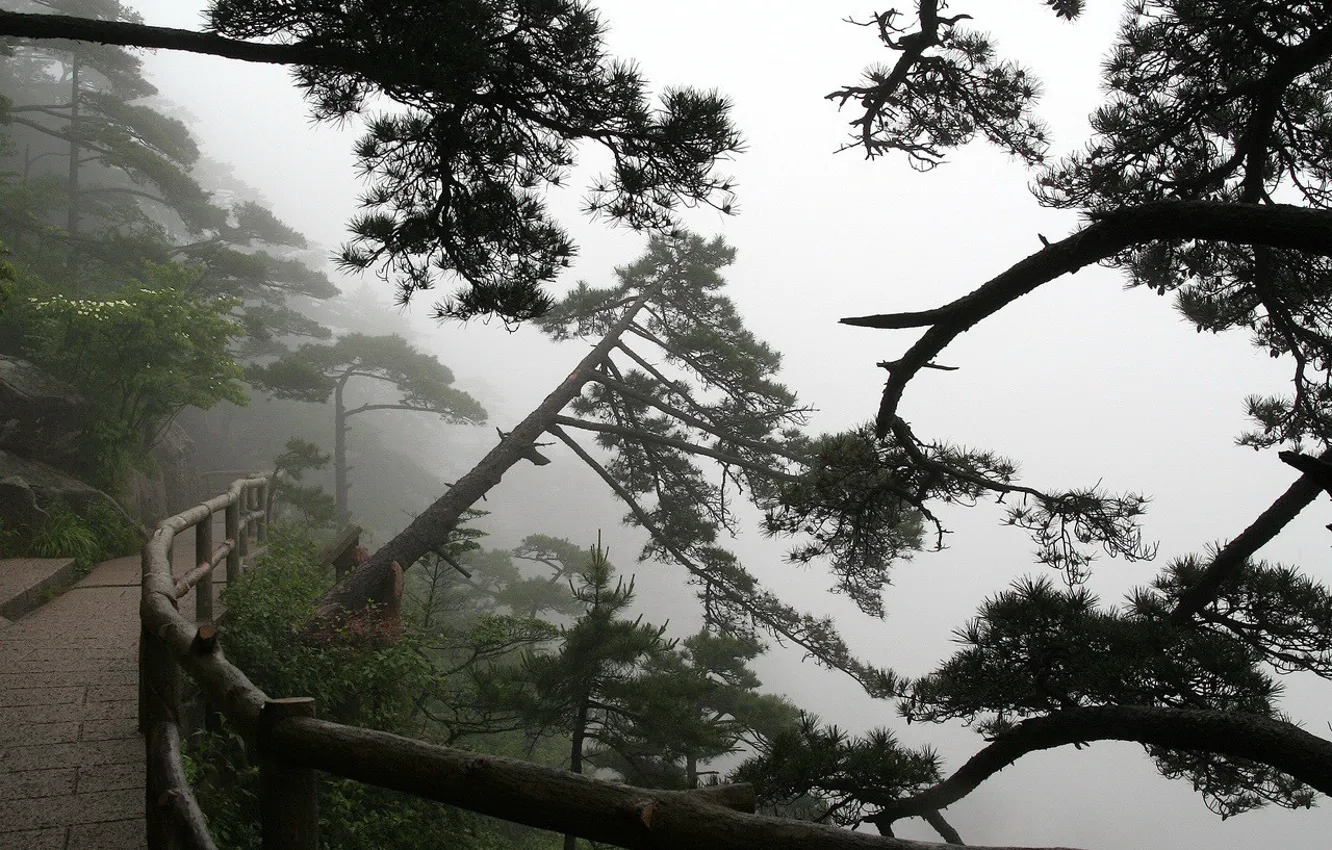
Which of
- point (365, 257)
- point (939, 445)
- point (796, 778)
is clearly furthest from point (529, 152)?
point (796, 778)

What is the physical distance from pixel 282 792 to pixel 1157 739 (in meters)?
2.76

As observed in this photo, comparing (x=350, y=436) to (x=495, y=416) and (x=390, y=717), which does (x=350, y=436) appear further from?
(x=495, y=416)

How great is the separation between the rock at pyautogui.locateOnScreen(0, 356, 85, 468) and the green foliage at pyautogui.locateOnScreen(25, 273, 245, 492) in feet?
0.70

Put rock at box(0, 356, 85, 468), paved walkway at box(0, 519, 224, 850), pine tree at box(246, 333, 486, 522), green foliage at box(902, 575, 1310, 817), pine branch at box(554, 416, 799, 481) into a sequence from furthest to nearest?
pine tree at box(246, 333, 486, 522) < pine branch at box(554, 416, 799, 481) < rock at box(0, 356, 85, 468) < green foliage at box(902, 575, 1310, 817) < paved walkway at box(0, 519, 224, 850)

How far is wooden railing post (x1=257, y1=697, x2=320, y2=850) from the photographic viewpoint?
6.30 feet

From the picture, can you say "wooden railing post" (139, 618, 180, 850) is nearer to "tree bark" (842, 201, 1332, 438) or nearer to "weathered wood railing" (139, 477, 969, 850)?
"weathered wood railing" (139, 477, 969, 850)

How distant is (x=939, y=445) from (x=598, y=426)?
577 centimetres

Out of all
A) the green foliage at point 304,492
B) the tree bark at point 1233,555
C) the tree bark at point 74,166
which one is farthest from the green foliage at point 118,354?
the tree bark at point 1233,555

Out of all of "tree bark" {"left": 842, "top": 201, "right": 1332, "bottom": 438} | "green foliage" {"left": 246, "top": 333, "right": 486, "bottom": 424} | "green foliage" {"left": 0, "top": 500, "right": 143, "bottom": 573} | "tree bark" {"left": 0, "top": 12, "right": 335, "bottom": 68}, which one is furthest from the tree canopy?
"green foliage" {"left": 246, "top": 333, "right": 486, "bottom": 424}

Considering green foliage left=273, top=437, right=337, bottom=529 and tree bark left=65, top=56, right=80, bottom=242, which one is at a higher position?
tree bark left=65, top=56, right=80, bottom=242

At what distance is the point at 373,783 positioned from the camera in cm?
171

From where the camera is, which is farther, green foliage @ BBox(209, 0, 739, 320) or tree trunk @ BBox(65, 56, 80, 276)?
tree trunk @ BBox(65, 56, 80, 276)

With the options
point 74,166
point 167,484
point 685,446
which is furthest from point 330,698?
point 74,166

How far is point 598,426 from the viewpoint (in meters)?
8.88
